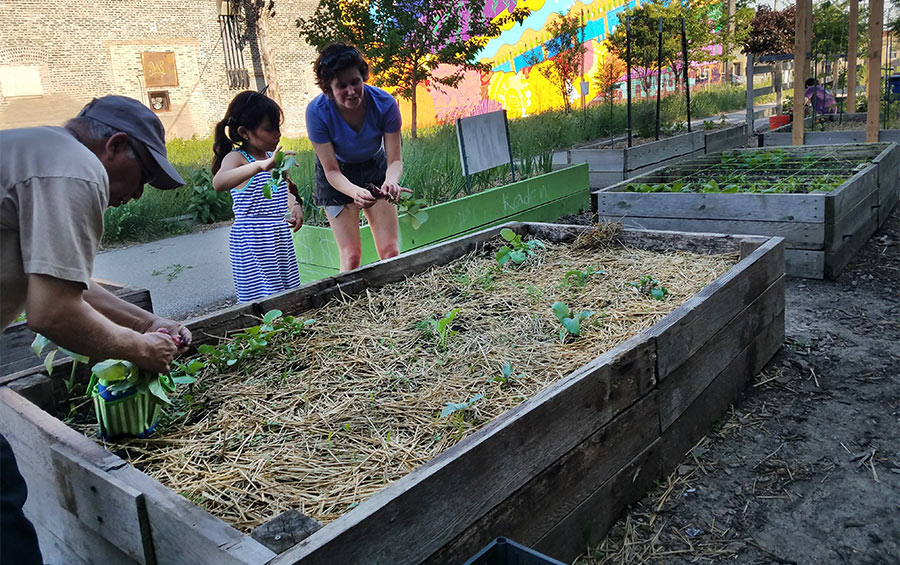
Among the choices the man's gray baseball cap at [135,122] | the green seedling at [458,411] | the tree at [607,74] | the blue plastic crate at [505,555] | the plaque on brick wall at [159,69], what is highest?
the plaque on brick wall at [159,69]

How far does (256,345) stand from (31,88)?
1996 centimetres

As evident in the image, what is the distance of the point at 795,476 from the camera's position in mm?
2867

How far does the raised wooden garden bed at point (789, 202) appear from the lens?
205 inches

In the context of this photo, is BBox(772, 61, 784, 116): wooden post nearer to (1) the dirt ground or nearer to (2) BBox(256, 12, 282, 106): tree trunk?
(2) BBox(256, 12, 282, 106): tree trunk

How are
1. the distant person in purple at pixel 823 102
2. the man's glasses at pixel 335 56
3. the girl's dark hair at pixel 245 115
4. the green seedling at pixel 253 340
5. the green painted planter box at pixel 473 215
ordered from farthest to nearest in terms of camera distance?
the distant person in purple at pixel 823 102 → the green painted planter box at pixel 473 215 → the man's glasses at pixel 335 56 → the girl's dark hair at pixel 245 115 → the green seedling at pixel 253 340

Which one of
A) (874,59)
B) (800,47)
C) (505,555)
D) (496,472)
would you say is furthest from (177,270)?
(874,59)

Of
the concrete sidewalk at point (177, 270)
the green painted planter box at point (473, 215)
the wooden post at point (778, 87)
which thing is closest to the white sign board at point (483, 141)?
the green painted planter box at point (473, 215)

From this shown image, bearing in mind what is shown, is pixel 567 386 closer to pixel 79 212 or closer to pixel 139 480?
pixel 139 480

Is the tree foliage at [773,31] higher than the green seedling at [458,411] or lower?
higher

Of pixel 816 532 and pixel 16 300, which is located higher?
pixel 16 300

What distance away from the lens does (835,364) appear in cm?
391

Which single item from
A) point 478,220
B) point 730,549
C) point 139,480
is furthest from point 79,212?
point 478,220

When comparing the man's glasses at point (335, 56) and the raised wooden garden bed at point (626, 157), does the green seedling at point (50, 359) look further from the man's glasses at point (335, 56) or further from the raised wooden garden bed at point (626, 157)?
the raised wooden garden bed at point (626, 157)

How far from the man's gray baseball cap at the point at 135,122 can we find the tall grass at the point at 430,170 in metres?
4.38
